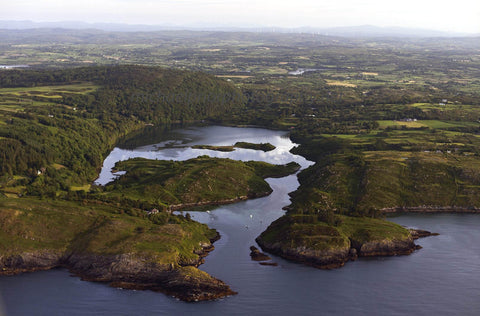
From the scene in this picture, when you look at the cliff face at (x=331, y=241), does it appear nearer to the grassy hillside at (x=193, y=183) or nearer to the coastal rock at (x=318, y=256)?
the coastal rock at (x=318, y=256)

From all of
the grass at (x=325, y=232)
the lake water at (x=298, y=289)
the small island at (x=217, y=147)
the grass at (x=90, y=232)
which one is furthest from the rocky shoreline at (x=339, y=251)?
the small island at (x=217, y=147)

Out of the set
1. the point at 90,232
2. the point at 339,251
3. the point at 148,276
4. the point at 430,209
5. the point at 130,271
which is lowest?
the point at 148,276

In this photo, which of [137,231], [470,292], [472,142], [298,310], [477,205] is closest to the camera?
[298,310]

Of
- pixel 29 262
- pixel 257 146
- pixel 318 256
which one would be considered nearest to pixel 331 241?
pixel 318 256

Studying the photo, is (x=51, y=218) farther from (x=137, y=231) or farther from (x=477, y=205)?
(x=477, y=205)

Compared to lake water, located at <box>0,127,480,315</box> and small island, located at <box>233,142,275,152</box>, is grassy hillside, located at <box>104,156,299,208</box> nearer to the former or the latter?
lake water, located at <box>0,127,480,315</box>

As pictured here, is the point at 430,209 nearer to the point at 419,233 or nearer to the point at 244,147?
the point at 419,233

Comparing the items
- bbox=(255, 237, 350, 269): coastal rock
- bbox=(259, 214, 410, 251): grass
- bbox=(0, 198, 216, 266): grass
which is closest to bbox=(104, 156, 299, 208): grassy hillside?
bbox=(0, 198, 216, 266): grass

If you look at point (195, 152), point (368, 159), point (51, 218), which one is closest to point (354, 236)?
point (368, 159)
